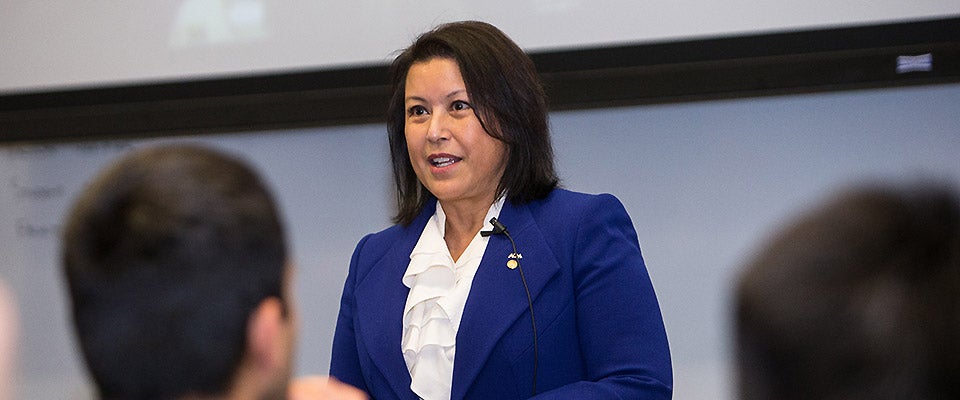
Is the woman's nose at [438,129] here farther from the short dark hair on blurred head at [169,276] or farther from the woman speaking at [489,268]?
the short dark hair on blurred head at [169,276]

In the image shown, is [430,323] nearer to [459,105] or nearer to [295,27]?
[459,105]

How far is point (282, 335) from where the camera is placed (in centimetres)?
101

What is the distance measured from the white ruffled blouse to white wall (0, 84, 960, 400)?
1.40m

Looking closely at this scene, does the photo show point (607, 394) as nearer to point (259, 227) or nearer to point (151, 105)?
point (259, 227)

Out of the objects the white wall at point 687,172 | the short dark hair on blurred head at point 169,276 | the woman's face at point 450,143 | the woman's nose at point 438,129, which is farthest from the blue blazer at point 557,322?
the white wall at point 687,172

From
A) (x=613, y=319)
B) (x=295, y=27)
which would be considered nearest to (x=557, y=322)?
(x=613, y=319)

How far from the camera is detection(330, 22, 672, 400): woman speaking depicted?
1956 mm

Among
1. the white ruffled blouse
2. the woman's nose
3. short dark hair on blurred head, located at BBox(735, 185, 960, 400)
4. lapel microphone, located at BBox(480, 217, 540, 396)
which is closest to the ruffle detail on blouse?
the white ruffled blouse

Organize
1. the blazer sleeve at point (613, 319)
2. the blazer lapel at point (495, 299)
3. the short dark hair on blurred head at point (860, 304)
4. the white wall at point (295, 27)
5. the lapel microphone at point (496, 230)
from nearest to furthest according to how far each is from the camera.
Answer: the short dark hair on blurred head at point (860, 304)
the blazer sleeve at point (613, 319)
the blazer lapel at point (495, 299)
the lapel microphone at point (496, 230)
the white wall at point (295, 27)

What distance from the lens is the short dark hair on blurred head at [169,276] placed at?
989 millimetres

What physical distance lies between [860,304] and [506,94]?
1.49 metres

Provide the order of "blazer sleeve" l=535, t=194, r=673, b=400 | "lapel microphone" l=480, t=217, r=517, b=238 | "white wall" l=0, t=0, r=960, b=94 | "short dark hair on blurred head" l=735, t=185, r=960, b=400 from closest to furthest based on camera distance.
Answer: "short dark hair on blurred head" l=735, t=185, r=960, b=400, "blazer sleeve" l=535, t=194, r=673, b=400, "lapel microphone" l=480, t=217, r=517, b=238, "white wall" l=0, t=0, r=960, b=94

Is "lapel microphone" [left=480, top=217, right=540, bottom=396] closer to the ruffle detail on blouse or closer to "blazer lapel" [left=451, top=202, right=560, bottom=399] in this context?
"blazer lapel" [left=451, top=202, right=560, bottom=399]

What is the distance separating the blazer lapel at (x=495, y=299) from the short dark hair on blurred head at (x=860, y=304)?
4.17 ft
